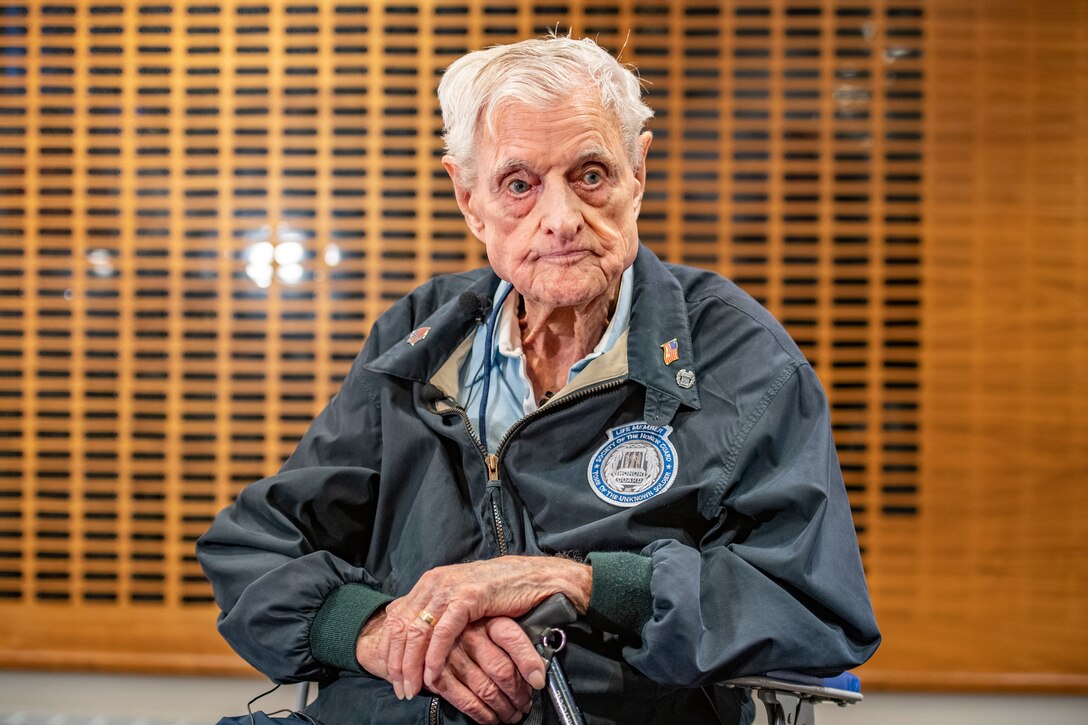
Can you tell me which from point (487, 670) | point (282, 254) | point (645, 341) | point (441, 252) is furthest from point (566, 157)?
point (282, 254)

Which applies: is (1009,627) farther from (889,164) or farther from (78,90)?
(78,90)

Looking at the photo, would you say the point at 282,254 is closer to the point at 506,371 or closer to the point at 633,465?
the point at 506,371

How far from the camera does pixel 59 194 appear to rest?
3.10 m

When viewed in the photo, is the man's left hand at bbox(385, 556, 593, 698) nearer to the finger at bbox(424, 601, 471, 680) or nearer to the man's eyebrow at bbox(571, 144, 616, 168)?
the finger at bbox(424, 601, 471, 680)

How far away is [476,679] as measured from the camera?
1423 mm

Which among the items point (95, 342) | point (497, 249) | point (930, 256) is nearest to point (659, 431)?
point (497, 249)

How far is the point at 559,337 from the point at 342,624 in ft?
2.17

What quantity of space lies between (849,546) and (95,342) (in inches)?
101

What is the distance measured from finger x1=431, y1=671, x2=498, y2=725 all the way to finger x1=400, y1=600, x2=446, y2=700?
3cm

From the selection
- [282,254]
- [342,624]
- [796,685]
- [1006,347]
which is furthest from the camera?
[282,254]

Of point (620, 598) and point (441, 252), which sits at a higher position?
point (441, 252)

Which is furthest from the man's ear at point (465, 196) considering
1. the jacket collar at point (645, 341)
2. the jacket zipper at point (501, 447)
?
the jacket zipper at point (501, 447)

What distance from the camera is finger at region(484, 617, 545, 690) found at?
1.39m

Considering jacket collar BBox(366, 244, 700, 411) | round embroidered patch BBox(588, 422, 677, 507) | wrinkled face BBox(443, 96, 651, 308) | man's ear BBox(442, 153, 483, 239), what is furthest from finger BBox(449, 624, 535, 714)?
man's ear BBox(442, 153, 483, 239)
